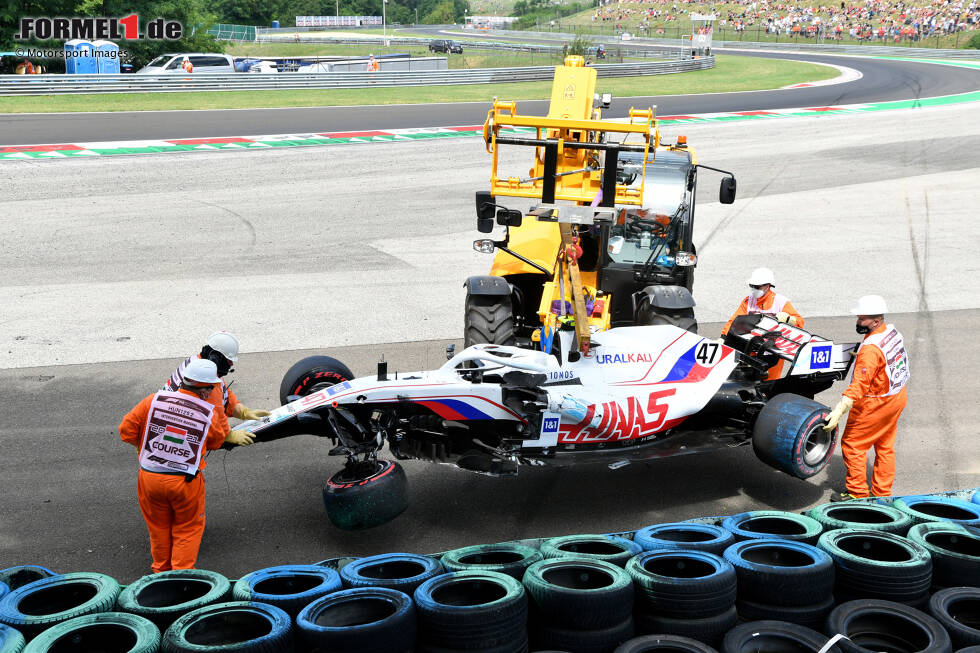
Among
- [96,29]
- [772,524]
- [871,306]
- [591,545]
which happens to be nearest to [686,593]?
[591,545]

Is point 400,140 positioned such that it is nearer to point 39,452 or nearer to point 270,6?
point 39,452

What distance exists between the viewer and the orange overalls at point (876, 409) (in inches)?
315

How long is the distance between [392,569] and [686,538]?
2006 millimetres

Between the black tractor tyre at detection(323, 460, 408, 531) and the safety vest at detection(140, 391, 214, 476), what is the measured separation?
1.03 meters

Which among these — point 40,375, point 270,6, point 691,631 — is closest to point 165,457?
point 691,631

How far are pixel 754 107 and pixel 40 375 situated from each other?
30030 mm

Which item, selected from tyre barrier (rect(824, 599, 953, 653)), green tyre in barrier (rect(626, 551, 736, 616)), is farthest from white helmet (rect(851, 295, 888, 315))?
green tyre in barrier (rect(626, 551, 736, 616))

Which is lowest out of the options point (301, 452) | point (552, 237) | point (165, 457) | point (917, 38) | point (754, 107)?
point (301, 452)

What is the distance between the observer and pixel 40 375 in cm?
1070


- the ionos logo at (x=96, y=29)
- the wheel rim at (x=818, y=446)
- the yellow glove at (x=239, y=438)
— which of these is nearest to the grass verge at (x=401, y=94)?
the ionos logo at (x=96, y=29)

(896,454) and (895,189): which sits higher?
(895,189)

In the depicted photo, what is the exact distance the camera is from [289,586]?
5.77 meters

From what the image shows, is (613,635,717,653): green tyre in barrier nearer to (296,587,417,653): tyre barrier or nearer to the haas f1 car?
(296,587,417,653): tyre barrier

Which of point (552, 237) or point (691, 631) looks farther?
point (552, 237)
